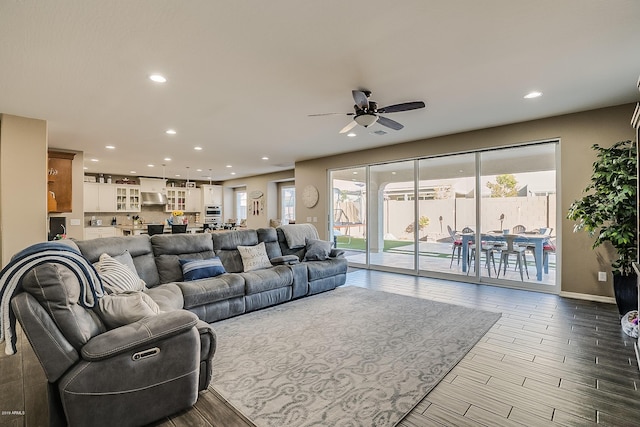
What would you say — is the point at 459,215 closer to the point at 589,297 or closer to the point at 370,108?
the point at 589,297

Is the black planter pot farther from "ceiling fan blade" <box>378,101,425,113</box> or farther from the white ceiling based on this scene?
"ceiling fan blade" <box>378,101,425,113</box>

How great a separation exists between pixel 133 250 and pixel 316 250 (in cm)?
264

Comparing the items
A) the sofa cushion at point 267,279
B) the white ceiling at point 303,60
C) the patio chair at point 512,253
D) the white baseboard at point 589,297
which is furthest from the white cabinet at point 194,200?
the white baseboard at point 589,297

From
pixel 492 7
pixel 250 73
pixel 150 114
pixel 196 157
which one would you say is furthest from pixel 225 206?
pixel 492 7

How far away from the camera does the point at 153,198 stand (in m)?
10.8

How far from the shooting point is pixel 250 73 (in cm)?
310

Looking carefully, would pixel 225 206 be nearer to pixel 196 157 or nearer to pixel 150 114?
pixel 196 157

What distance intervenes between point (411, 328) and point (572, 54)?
3.01 meters

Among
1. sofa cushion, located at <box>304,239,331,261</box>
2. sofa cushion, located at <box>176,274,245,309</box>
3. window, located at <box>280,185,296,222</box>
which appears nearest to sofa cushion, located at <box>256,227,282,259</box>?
sofa cushion, located at <box>304,239,331,261</box>

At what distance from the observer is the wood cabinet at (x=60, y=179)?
6.13 meters

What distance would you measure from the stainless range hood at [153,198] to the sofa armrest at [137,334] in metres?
9.99

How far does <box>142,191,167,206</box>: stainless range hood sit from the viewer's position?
10648 mm

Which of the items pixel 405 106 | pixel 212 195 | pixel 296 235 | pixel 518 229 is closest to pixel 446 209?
pixel 518 229

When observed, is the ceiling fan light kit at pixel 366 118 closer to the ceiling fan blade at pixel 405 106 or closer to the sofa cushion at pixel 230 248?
the ceiling fan blade at pixel 405 106
